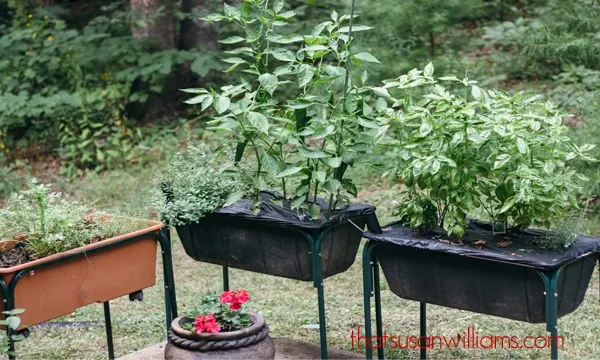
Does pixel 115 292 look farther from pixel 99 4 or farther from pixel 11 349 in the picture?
pixel 99 4

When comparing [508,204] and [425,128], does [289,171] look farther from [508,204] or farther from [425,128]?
[508,204]

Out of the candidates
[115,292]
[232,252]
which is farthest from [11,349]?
[232,252]

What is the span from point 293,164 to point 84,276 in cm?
100

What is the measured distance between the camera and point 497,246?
3.39 m

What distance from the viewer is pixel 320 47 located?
3633 mm

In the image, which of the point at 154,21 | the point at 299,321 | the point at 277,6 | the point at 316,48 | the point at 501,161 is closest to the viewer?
the point at 501,161

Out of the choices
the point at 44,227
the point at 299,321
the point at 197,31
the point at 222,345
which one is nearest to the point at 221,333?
the point at 222,345

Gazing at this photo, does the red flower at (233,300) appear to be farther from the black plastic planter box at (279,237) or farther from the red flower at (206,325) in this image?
the black plastic planter box at (279,237)

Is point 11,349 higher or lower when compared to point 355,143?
lower

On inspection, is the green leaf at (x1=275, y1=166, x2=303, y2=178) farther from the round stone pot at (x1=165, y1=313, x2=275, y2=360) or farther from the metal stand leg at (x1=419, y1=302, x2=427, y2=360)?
the metal stand leg at (x1=419, y1=302, x2=427, y2=360)

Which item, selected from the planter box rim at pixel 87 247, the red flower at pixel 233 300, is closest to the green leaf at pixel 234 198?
the planter box rim at pixel 87 247

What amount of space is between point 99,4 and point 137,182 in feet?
15.9

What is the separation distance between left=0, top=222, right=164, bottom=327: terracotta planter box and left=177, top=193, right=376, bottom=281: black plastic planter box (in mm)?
311

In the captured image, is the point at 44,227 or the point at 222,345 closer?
the point at 222,345
